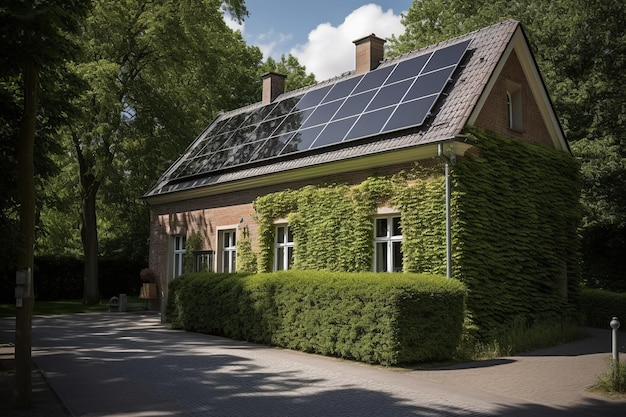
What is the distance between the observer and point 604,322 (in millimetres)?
18766

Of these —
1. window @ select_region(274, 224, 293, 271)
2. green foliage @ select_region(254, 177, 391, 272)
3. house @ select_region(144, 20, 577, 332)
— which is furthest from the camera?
window @ select_region(274, 224, 293, 271)

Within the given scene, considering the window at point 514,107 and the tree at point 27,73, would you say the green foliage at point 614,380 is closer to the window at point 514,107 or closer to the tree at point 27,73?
the tree at point 27,73

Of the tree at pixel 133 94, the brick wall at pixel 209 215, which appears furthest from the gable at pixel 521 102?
the tree at pixel 133 94

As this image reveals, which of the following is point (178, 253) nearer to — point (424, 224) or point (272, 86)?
point (272, 86)

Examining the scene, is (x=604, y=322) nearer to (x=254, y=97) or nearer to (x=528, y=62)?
(x=528, y=62)

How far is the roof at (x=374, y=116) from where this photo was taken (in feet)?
49.2

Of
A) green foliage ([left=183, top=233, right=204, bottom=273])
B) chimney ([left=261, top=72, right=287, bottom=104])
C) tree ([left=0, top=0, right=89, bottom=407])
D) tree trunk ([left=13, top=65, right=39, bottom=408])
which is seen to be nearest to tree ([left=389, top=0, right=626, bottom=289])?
chimney ([left=261, top=72, right=287, bottom=104])

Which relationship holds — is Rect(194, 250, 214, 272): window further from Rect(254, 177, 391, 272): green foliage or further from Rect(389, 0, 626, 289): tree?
Rect(389, 0, 626, 289): tree

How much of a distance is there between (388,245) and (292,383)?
6521mm

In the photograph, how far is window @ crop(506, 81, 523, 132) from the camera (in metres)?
16.7

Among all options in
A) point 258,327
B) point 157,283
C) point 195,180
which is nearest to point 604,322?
point 258,327

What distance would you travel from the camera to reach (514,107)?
55.3 ft

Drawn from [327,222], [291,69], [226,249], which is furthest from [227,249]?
[291,69]

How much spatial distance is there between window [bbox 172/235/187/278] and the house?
59.2 inches
